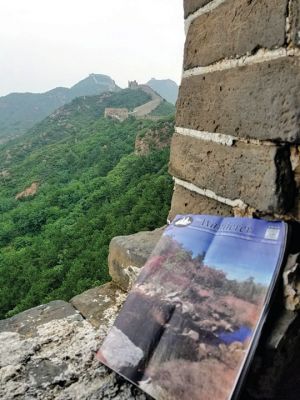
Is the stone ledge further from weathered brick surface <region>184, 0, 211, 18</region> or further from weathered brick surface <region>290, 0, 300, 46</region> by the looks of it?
weathered brick surface <region>184, 0, 211, 18</region>

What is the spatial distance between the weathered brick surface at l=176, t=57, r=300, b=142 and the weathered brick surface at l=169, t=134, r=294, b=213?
43mm

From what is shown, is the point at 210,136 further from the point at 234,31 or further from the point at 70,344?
the point at 70,344

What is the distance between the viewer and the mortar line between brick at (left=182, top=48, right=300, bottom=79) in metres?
0.88

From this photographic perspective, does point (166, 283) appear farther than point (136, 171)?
No

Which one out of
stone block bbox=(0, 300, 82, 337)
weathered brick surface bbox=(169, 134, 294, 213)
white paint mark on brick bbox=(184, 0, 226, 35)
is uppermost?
white paint mark on brick bbox=(184, 0, 226, 35)

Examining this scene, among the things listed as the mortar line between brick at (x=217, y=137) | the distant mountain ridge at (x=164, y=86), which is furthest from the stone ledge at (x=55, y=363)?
the distant mountain ridge at (x=164, y=86)

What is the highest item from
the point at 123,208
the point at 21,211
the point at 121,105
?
the point at 121,105

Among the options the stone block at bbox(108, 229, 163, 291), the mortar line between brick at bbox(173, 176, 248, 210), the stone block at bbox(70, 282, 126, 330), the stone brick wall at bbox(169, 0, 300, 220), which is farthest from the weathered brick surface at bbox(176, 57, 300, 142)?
the stone block at bbox(70, 282, 126, 330)

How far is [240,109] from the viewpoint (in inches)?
39.9

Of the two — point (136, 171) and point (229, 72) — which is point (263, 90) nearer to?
point (229, 72)

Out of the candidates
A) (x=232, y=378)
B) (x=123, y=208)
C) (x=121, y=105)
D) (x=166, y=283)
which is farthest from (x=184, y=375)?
(x=121, y=105)

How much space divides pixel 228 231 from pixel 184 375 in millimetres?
332

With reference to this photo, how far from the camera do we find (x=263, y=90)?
935 mm

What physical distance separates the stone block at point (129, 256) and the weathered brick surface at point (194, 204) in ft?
0.52
